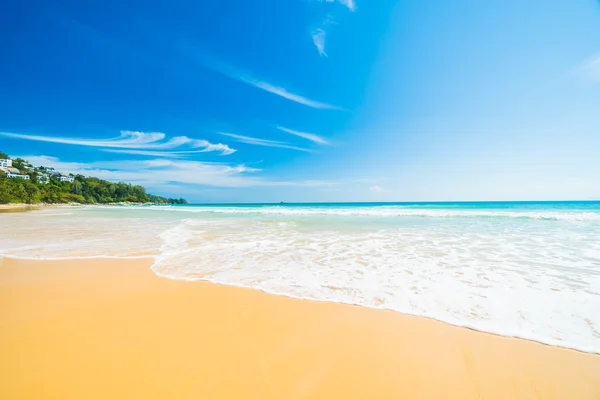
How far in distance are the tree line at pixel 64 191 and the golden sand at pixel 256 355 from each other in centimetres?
7184

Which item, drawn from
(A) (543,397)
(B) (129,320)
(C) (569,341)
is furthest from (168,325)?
(C) (569,341)

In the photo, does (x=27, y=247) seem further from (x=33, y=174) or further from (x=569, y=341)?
(x=33, y=174)

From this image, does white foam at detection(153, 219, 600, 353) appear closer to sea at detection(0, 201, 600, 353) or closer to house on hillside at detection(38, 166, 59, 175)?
sea at detection(0, 201, 600, 353)

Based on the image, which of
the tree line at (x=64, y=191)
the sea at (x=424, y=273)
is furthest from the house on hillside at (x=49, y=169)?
the sea at (x=424, y=273)

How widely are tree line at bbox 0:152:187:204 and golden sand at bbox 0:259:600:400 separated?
7184 cm

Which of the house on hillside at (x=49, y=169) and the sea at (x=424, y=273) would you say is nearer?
the sea at (x=424, y=273)

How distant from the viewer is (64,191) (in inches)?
2803

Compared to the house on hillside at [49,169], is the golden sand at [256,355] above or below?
below

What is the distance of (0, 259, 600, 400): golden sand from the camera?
171 cm

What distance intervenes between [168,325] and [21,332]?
149cm

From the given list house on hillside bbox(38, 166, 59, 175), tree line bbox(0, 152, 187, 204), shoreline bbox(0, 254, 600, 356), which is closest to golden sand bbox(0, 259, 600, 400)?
shoreline bbox(0, 254, 600, 356)

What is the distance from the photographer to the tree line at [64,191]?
170 ft

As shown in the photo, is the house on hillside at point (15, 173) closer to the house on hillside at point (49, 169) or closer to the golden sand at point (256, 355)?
the house on hillside at point (49, 169)

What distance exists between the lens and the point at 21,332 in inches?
96.2
